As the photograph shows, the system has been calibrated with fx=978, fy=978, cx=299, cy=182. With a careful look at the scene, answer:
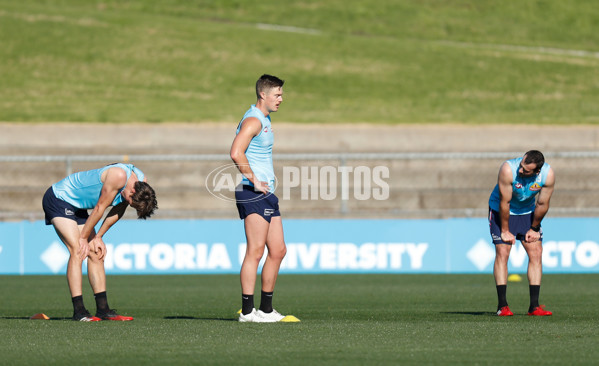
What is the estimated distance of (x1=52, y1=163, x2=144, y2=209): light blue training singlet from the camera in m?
8.91

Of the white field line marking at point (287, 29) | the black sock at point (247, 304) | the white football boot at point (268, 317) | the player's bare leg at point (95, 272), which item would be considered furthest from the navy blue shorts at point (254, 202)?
the white field line marking at point (287, 29)

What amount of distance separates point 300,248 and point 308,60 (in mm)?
21366

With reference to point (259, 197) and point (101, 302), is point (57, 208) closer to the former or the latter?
point (101, 302)

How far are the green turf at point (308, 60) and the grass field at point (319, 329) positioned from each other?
15.1 metres

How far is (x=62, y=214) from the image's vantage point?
901cm

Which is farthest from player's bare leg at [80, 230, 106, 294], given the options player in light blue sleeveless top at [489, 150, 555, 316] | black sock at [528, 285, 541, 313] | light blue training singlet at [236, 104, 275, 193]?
black sock at [528, 285, 541, 313]

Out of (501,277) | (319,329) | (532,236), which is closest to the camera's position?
(319,329)

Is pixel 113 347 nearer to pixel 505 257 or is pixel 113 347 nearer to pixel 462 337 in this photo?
pixel 462 337

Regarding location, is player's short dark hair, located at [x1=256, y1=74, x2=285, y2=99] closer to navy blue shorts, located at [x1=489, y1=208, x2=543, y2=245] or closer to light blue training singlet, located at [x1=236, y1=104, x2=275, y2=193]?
light blue training singlet, located at [x1=236, y1=104, x2=275, y2=193]

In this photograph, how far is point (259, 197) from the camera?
28.1ft

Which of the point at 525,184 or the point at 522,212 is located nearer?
the point at 525,184

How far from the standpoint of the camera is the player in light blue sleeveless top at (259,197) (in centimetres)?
853

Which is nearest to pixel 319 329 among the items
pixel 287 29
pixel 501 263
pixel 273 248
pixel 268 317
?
pixel 268 317

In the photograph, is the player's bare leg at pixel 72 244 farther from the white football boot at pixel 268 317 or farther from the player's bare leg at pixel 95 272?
the white football boot at pixel 268 317
